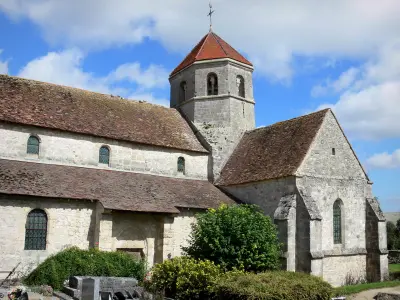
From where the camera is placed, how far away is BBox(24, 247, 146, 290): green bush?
51.1ft

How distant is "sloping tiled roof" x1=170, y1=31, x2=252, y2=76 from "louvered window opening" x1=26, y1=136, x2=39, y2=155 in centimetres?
1207

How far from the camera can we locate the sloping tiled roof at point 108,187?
18094 mm

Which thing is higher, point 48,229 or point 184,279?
point 48,229

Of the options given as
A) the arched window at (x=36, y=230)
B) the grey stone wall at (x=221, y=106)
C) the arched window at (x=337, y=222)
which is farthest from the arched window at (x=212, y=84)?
the arched window at (x=36, y=230)

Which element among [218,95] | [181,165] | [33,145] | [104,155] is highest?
[218,95]

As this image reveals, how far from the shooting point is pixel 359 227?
22.8 meters

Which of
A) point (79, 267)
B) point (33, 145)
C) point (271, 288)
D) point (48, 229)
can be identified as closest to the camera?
point (271, 288)

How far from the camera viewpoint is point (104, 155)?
22469mm

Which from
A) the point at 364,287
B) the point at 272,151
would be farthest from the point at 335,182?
the point at 364,287

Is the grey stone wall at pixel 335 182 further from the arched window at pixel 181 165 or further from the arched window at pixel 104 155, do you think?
the arched window at pixel 104 155

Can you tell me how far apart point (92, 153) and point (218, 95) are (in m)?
9.64

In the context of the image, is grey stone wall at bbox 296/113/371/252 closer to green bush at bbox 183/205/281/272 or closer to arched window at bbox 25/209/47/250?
green bush at bbox 183/205/281/272

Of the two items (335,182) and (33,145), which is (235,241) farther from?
(33,145)

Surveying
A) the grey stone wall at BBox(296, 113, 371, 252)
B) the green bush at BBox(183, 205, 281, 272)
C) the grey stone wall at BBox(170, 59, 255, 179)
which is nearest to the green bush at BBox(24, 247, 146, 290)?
the green bush at BBox(183, 205, 281, 272)
